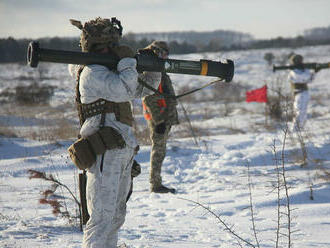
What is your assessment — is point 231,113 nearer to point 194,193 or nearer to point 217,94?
point 217,94

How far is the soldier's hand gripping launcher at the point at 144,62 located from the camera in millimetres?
2182

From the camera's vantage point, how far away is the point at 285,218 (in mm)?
3645

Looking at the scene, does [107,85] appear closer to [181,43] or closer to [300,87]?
[300,87]

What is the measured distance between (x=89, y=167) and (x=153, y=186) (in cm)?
246

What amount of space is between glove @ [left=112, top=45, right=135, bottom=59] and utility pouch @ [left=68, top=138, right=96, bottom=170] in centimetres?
65

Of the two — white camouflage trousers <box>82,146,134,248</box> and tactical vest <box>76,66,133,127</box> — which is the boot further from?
tactical vest <box>76,66,133,127</box>

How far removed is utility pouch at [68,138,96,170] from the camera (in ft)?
7.86

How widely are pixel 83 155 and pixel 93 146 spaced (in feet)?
0.30

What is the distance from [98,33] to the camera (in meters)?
2.42

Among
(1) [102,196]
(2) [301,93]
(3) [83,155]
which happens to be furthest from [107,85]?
(2) [301,93]

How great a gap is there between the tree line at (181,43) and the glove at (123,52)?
58cm

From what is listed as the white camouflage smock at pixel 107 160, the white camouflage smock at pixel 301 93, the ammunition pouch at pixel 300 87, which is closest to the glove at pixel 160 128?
the white camouflage smock at pixel 107 160

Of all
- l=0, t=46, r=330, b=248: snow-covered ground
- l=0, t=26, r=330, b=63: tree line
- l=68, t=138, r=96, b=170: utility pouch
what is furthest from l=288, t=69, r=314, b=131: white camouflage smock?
l=68, t=138, r=96, b=170: utility pouch

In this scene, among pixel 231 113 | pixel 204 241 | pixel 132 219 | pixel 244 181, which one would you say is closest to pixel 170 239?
pixel 204 241
